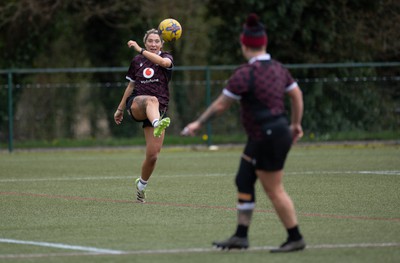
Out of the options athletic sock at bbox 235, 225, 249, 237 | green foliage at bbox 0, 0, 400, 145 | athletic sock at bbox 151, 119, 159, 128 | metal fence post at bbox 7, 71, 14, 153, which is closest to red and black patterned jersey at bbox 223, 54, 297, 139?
athletic sock at bbox 235, 225, 249, 237

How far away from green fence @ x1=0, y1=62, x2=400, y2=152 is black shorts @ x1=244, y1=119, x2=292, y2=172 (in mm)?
18330

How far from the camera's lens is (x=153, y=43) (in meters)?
12.7

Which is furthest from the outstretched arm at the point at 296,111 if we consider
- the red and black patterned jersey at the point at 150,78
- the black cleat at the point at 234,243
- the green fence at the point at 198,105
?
the green fence at the point at 198,105

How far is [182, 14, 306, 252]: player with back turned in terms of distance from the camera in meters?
8.07

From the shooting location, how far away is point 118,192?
14.1 metres

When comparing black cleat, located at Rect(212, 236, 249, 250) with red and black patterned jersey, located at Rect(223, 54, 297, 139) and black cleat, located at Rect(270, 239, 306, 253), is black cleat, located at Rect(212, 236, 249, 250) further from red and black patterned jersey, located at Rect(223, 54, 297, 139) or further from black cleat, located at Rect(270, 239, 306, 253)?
red and black patterned jersey, located at Rect(223, 54, 297, 139)

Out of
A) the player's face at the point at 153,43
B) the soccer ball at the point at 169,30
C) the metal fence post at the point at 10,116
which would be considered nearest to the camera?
the player's face at the point at 153,43

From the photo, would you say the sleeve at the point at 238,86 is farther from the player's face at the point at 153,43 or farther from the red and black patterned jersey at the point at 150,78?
the red and black patterned jersey at the point at 150,78

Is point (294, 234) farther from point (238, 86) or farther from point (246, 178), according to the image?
point (238, 86)

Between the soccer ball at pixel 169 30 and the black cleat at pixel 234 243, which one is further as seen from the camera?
the soccer ball at pixel 169 30

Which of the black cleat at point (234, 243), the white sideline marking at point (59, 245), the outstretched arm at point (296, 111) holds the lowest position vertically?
the white sideline marking at point (59, 245)

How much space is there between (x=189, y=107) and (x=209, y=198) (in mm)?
14223

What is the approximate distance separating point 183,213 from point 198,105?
629 inches

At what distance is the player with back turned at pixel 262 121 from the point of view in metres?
8.07
